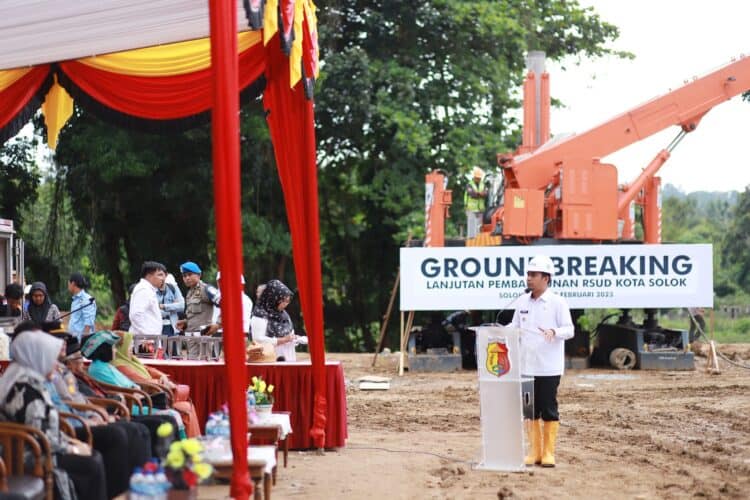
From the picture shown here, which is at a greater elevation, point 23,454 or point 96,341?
point 96,341

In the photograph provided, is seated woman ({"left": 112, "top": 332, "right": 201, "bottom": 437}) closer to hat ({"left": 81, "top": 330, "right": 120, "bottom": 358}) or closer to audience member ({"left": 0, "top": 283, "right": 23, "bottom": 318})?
hat ({"left": 81, "top": 330, "right": 120, "bottom": 358})

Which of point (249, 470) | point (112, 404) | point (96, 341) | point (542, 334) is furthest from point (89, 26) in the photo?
point (542, 334)

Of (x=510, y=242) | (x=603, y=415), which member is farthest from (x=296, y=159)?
(x=510, y=242)

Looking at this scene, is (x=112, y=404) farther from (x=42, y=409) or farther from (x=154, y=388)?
(x=42, y=409)

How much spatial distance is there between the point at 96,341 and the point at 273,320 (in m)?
2.54

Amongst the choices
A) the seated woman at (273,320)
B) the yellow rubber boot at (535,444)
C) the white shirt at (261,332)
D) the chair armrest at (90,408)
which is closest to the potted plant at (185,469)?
the chair armrest at (90,408)

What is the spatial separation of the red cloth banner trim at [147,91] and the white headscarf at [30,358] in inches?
161

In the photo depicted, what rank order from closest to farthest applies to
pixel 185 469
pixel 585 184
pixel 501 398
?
pixel 185 469 → pixel 501 398 → pixel 585 184

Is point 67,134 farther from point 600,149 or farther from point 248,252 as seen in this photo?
point 600,149

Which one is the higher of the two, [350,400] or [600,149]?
[600,149]

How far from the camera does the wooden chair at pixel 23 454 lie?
214 inches

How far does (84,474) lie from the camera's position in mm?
5750

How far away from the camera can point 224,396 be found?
30.7ft

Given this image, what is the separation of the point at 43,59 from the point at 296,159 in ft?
7.58
